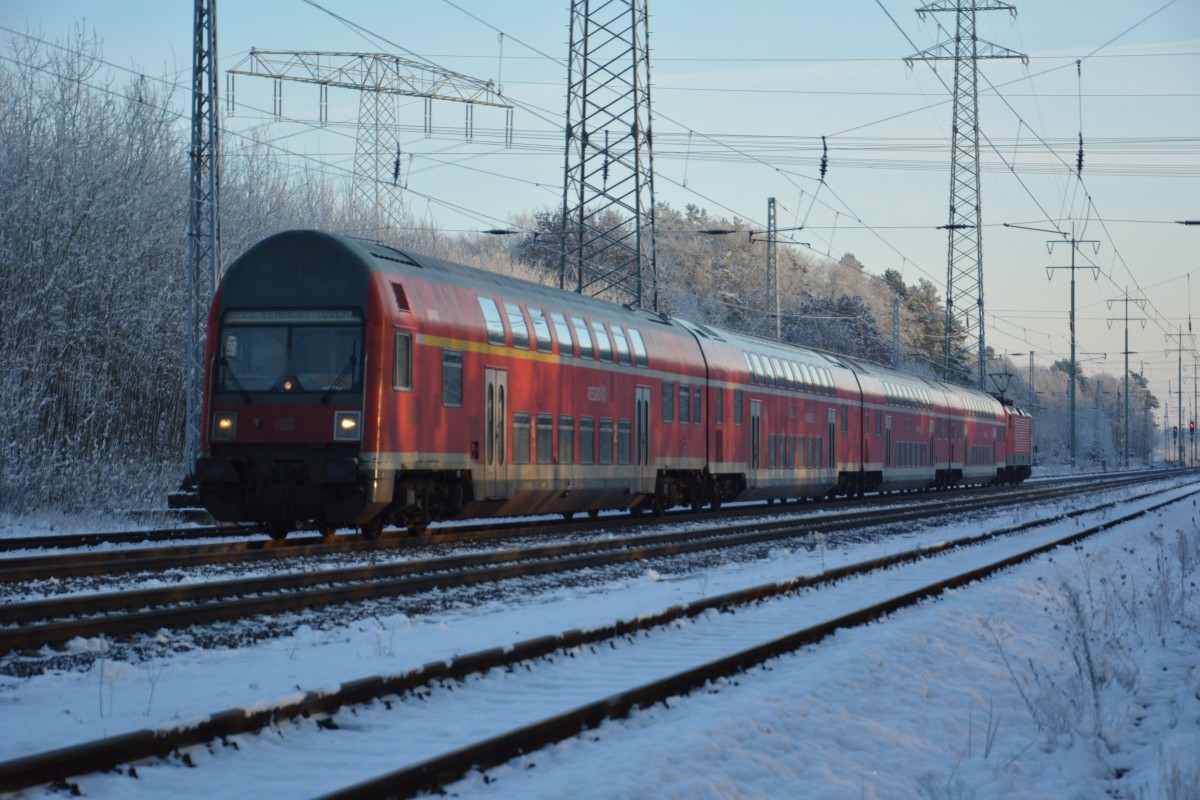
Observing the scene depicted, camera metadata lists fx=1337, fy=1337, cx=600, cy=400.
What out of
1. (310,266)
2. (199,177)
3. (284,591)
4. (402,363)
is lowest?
(284,591)

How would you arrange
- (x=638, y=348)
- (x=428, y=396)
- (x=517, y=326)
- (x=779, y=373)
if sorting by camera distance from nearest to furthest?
(x=428, y=396) < (x=517, y=326) < (x=638, y=348) < (x=779, y=373)

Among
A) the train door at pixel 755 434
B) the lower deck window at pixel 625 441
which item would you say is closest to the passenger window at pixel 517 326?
the lower deck window at pixel 625 441

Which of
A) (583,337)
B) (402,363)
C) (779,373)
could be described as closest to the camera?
(402,363)

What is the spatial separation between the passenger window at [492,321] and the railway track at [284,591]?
122 inches

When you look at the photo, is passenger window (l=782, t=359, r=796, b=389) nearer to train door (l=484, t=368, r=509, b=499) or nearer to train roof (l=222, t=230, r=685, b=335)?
train door (l=484, t=368, r=509, b=499)

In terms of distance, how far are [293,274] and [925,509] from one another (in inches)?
727

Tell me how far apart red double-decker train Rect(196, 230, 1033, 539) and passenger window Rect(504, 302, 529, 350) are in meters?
0.03

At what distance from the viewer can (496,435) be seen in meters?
18.4

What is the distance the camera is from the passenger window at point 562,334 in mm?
20266

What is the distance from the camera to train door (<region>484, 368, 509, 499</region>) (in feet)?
59.5

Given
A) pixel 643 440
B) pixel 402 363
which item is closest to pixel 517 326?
pixel 402 363

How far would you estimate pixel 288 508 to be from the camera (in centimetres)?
1600

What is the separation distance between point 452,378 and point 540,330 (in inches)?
109

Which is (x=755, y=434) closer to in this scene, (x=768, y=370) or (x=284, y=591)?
(x=768, y=370)
